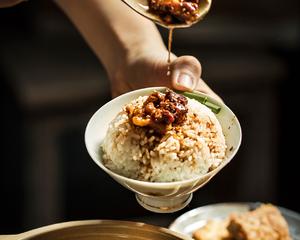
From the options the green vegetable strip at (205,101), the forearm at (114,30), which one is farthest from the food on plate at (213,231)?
the forearm at (114,30)

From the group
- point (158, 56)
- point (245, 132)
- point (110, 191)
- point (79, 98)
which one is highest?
point (158, 56)

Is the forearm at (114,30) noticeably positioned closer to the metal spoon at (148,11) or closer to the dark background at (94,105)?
the metal spoon at (148,11)

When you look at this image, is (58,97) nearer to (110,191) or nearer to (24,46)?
(24,46)

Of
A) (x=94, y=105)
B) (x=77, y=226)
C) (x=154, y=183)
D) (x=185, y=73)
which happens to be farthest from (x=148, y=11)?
(x=94, y=105)

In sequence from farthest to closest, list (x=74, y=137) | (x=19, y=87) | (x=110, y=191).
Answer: (x=110, y=191)
(x=74, y=137)
(x=19, y=87)

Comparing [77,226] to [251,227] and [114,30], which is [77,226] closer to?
[251,227]

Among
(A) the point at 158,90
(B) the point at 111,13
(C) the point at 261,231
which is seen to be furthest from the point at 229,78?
(A) the point at 158,90

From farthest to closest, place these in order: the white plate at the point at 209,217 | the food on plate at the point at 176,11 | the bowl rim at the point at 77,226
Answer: the white plate at the point at 209,217 < the food on plate at the point at 176,11 < the bowl rim at the point at 77,226
